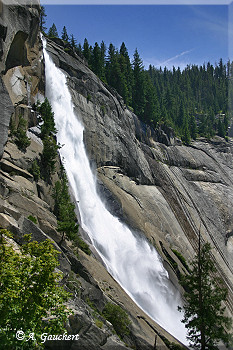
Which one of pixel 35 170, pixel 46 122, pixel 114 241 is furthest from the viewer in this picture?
pixel 114 241

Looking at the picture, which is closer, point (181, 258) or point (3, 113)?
point (3, 113)

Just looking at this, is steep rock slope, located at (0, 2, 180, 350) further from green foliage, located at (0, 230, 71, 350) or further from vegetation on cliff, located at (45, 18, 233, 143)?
vegetation on cliff, located at (45, 18, 233, 143)

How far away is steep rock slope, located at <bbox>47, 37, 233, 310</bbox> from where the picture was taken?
39.9m

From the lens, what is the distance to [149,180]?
48.0 metres

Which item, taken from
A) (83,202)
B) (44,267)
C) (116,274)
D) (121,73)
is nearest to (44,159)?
(83,202)

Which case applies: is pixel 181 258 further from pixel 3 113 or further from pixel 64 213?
pixel 3 113

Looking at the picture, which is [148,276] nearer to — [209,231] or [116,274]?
[116,274]

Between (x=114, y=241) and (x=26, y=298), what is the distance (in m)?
23.1

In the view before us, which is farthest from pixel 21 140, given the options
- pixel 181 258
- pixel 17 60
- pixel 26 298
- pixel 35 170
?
pixel 181 258

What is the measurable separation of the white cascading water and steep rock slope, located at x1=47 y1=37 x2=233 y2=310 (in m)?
1.94

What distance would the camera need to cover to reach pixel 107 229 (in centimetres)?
3262

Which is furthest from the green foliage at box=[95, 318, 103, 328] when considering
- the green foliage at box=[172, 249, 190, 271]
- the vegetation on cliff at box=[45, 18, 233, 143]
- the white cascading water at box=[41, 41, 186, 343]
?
the vegetation on cliff at box=[45, 18, 233, 143]

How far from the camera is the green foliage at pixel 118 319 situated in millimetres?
19047

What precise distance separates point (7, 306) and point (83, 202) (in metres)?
24.4
